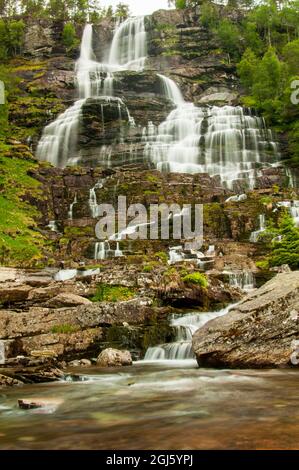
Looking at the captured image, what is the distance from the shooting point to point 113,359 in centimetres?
1385

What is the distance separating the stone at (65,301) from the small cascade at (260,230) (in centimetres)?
1605

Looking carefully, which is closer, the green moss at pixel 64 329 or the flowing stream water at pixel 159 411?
the flowing stream water at pixel 159 411

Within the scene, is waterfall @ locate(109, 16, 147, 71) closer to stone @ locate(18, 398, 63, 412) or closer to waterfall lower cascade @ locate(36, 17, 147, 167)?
waterfall lower cascade @ locate(36, 17, 147, 167)

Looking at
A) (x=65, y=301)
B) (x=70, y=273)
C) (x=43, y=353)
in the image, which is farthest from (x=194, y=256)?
(x=43, y=353)

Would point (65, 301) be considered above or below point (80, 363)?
above

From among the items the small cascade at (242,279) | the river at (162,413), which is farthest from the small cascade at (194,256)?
the river at (162,413)

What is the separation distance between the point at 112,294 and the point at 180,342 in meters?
4.16

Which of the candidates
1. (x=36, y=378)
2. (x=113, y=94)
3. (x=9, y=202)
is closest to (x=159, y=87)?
(x=113, y=94)

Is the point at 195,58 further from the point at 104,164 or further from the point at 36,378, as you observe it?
the point at 36,378

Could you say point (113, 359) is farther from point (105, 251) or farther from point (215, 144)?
point (215, 144)

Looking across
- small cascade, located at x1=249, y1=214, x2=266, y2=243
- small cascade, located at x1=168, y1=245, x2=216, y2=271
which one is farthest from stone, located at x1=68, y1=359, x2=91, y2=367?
small cascade, located at x1=249, y1=214, x2=266, y2=243

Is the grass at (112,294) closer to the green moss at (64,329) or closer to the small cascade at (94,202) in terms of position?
the green moss at (64,329)

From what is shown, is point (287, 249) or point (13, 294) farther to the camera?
point (287, 249)

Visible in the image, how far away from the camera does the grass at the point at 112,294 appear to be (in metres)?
18.1
